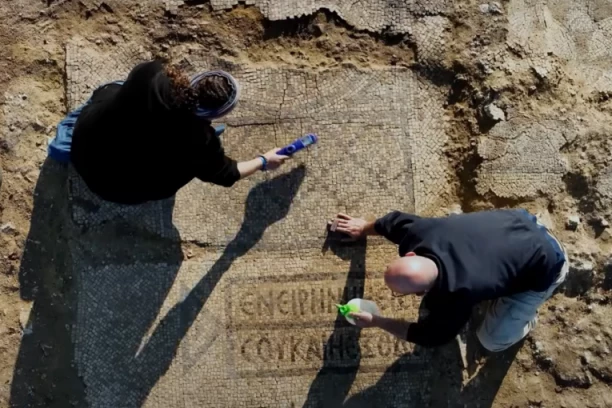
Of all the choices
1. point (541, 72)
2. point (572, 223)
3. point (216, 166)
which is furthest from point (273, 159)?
point (572, 223)

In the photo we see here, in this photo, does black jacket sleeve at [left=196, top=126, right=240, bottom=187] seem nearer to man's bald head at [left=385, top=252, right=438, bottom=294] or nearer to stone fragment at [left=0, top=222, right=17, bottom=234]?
man's bald head at [left=385, top=252, right=438, bottom=294]

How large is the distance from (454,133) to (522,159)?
0.48 meters

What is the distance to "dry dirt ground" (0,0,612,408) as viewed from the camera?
4406 mm

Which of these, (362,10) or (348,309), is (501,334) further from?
(362,10)

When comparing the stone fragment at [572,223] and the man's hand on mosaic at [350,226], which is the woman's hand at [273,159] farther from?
the stone fragment at [572,223]

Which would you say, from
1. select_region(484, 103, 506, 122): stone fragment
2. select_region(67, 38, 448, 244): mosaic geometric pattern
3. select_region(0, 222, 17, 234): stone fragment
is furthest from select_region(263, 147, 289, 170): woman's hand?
select_region(0, 222, 17, 234): stone fragment

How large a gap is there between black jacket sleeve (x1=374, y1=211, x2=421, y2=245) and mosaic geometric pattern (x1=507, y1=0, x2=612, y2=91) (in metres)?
1.65

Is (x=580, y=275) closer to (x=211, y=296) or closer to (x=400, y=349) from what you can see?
(x=400, y=349)

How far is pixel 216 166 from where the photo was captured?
12.0ft

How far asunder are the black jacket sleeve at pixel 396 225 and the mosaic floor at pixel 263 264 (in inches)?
20.6

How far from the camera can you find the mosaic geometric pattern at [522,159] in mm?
4508

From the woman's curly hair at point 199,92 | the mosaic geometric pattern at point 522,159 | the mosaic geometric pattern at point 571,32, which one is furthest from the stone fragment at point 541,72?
the woman's curly hair at point 199,92

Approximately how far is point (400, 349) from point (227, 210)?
144 cm

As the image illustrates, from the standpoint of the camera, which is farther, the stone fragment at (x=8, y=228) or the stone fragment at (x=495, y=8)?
the stone fragment at (x=495, y=8)
